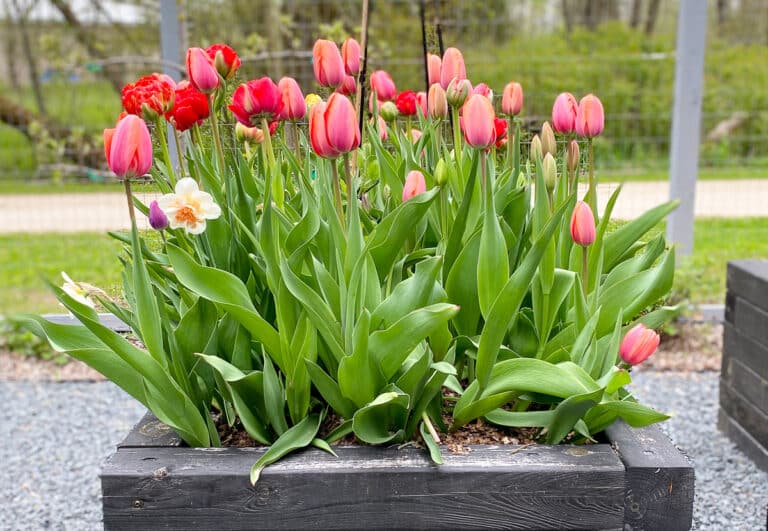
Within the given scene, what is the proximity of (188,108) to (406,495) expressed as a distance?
714 millimetres

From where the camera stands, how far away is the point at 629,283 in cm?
135

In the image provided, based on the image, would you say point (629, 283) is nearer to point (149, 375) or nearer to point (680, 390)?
point (149, 375)

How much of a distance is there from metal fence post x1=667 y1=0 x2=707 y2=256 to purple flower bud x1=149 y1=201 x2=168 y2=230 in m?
3.14

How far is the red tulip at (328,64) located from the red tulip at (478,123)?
11.7 inches

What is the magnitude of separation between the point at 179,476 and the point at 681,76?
345cm

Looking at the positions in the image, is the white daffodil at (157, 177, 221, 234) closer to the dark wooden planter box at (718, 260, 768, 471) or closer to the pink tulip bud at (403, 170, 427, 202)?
the pink tulip bud at (403, 170, 427, 202)

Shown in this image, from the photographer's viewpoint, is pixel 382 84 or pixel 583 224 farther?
pixel 382 84

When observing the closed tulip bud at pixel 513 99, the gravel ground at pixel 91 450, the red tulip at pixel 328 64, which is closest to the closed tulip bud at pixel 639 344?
the closed tulip bud at pixel 513 99

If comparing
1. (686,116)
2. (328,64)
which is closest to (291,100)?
(328,64)

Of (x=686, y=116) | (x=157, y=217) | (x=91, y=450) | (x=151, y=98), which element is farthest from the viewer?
(x=686, y=116)

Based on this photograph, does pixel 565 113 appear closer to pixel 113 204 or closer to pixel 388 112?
pixel 388 112

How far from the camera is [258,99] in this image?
4.33 ft

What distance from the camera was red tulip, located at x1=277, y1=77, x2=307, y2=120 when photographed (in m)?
1.38

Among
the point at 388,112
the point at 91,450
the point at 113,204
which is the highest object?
the point at 388,112
